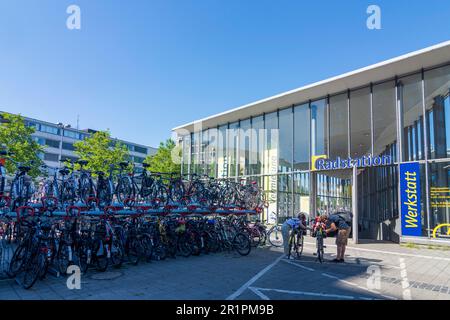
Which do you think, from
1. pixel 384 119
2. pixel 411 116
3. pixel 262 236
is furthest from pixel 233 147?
pixel 411 116

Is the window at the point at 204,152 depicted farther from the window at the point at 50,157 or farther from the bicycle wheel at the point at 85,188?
the window at the point at 50,157

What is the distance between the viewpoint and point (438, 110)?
12180 mm

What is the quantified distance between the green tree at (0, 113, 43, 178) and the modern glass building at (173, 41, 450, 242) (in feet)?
35.2

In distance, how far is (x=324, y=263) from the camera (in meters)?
8.45

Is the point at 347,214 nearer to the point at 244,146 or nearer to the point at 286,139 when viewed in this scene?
the point at 286,139

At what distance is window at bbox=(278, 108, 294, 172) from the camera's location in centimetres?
1695

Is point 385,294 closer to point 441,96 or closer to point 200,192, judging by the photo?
point 200,192

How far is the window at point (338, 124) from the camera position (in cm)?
1531

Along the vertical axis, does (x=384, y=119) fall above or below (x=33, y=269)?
above

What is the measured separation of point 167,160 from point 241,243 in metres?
22.1

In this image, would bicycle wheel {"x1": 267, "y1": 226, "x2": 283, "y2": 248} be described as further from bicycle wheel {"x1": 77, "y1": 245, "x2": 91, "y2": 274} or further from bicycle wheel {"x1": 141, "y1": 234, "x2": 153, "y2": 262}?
bicycle wheel {"x1": 77, "y1": 245, "x2": 91, "y2": 274}

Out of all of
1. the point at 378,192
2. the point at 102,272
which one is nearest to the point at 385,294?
the point at 102,272

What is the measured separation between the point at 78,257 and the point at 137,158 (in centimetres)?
7433
